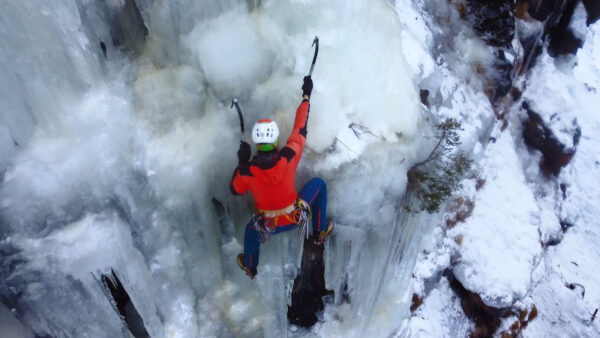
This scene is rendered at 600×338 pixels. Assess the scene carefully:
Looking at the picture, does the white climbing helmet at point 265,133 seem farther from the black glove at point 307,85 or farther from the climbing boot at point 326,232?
the climbing boot at point 326,232

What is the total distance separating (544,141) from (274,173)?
690 centimetres

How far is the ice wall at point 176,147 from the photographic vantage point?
8.87 ft

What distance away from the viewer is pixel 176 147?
3162 millimetres

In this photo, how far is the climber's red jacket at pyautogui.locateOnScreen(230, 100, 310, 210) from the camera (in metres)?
2.93

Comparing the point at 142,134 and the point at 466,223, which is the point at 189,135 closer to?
the point at 142,134

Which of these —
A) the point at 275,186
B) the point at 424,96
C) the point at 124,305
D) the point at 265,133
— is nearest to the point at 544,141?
the point at 424,96

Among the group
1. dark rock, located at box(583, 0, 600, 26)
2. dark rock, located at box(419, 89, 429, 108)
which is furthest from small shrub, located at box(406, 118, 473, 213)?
dark rock, located at box(583, 0, 600, 26)

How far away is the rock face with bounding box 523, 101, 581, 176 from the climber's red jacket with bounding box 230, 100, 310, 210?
21.1ft

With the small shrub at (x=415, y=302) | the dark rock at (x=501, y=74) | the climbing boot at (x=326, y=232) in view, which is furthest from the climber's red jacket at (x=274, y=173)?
the dark rock at (x=501, y=74)

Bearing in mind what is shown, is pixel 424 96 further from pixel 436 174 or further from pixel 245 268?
pixel 245 268

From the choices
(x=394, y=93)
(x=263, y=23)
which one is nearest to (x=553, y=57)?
(x=394, y=93)

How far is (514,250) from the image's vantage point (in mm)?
6242

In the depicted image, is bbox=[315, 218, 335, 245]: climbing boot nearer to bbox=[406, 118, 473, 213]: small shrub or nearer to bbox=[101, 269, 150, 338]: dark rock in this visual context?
bbox=[406, 118, 473, 213]: small shrub

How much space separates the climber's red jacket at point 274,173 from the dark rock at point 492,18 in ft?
13.8
